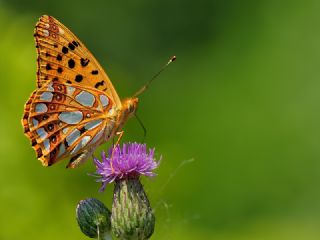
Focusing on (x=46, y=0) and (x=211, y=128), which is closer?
(x=211, y=128)

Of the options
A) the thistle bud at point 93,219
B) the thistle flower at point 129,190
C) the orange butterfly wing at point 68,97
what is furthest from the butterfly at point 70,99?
the thistle bud at point 93,219

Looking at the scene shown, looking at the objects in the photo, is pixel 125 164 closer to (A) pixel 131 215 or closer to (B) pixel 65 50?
(A) pixel 131 215

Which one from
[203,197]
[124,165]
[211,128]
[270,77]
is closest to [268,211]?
[203,197]

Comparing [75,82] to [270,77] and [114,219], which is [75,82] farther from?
[270,77]

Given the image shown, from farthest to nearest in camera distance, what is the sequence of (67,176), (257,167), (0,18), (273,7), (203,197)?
(273,7)
(257,167)
(203,197)
(0,18)
(67,176)

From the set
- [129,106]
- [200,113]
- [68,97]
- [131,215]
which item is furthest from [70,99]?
[200,113]

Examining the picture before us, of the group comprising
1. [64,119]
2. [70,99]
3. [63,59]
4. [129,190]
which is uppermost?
[63,59]
